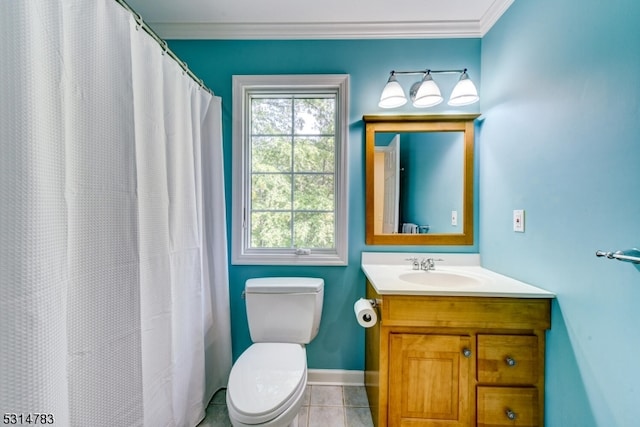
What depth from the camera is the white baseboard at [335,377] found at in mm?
1773

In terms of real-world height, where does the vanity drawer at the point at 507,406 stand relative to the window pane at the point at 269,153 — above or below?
below

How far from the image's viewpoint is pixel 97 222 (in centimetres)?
85

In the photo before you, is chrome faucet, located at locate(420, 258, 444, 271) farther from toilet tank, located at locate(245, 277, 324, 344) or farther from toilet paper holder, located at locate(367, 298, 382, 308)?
toilet tank, located at locate(245, 277, 324, 344)

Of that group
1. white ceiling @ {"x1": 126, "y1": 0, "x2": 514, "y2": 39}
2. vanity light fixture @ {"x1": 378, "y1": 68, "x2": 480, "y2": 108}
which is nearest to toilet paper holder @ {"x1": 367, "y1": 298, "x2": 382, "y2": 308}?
vanity light fixture @ {"x1": 378, "y1": 68, "x2": 480, "y2": 108}

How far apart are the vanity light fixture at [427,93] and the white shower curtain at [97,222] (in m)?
1.15

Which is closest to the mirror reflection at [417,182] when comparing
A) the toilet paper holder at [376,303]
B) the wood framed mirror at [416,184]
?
the wood framed mirror at [416,184]

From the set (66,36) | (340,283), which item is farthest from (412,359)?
(66,36)

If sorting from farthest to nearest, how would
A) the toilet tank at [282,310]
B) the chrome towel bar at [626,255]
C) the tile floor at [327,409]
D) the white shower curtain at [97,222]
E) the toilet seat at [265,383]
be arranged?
the toilet tank at [282,310]
the tile floor at [327,409]
the toilet seat at [265,383]
the chrome towel bar at [626,255]
the white shower curtain at [97,222]

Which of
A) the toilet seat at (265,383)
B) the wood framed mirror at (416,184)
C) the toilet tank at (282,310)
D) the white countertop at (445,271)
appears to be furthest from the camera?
the wood framed mirror at (416,184)

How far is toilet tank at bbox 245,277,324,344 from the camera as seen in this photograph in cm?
155

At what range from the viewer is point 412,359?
3.94 ft

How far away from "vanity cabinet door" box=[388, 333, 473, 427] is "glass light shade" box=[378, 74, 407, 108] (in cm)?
132

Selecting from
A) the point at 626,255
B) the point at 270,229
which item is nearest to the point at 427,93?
the point at 626,255

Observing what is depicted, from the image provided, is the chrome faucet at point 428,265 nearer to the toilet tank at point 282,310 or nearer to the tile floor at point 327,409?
the toilet tank at point 282,310
